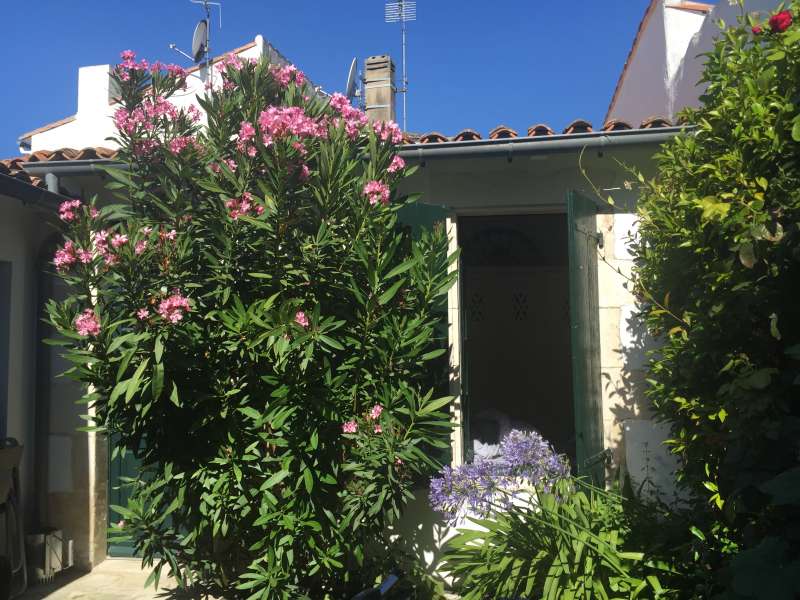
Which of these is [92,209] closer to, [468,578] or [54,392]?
[54,392]

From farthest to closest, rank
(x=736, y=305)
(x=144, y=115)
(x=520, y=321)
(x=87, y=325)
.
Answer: (x=520, y=321) < (x=144, y=115) < (x=87, y=325) < (x=736, y=305)

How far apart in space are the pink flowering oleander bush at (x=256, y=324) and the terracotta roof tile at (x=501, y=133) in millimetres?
1003

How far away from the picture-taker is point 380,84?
620 cm

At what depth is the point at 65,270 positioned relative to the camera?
3.38 metres

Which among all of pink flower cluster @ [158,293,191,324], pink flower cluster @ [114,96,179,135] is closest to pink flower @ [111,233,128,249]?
pink flower cluster @ [158,293,191,324]

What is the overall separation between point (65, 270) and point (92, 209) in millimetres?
368

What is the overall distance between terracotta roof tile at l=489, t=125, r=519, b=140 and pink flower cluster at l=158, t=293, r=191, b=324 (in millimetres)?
2581

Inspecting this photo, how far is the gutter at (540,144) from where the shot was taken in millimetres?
4500

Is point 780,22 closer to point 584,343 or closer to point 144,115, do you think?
point 584,343

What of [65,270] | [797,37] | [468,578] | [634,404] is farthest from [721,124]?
[65,270]

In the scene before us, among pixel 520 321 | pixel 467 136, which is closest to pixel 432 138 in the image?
pixel 467 136

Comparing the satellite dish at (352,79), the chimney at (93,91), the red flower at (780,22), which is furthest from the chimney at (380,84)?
the chimney at (93,91)

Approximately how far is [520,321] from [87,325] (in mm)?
7155

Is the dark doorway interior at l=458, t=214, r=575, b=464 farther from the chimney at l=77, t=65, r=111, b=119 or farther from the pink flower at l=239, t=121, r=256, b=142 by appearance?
the pink flower at l=239, t=121, r=256, b=142
